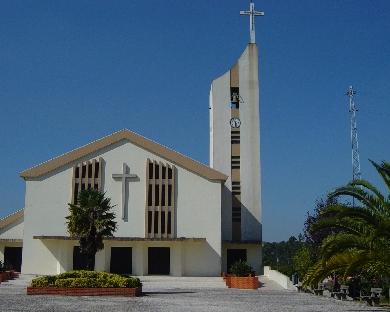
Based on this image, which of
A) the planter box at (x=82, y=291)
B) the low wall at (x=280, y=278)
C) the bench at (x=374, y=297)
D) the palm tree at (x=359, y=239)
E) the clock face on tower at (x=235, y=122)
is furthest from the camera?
the clock face on tower at (x=235, y=122)

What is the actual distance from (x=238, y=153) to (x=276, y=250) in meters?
115

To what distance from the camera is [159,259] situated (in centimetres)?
4366

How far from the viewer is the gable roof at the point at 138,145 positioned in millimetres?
43094

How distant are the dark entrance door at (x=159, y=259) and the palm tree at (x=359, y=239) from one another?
26.8 m

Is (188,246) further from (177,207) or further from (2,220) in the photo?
(2,220)

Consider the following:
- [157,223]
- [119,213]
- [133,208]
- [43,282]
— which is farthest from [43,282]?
[157,223]

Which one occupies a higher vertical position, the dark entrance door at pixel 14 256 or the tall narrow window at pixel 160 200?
the tall narrow window at pixel 160 200

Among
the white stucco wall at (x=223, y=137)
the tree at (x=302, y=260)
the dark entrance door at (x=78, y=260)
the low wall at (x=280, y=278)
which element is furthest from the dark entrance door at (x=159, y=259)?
the tree at (x=302, y=260)

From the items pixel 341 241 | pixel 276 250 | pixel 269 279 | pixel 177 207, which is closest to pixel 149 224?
pixel 177 207

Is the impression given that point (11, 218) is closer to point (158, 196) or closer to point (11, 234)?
point (11, 234)

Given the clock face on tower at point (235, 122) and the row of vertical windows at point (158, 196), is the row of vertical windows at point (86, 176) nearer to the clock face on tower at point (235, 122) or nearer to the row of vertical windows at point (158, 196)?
the row of vertical windows at point (158, 196)

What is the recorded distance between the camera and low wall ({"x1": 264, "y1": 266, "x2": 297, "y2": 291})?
121ft

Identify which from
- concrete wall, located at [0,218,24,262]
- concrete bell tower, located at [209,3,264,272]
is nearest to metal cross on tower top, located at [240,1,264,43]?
concrete bell tower, located at [209,3,264,272]

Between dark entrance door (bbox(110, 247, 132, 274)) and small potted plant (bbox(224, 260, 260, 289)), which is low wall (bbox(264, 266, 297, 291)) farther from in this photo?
dark entrance door (bbox(110, 247, 132, 274))
